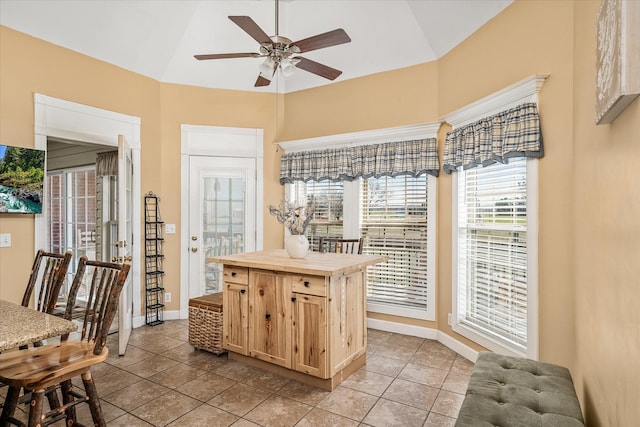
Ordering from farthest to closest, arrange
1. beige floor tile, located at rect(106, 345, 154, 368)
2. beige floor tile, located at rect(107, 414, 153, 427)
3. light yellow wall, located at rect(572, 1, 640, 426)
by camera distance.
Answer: beige floor tile, located at rect(106, 345, 154, 368) → beige floor tile, located at rect(107, 414, 153, 427) → light yellow wall, located at rect(572, 1, 640, 426)

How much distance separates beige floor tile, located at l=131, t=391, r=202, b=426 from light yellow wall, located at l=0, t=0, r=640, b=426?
183cm

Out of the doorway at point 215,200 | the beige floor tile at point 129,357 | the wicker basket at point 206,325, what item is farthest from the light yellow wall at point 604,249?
the doorway at point 215,200

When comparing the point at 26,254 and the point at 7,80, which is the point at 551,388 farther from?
the point at 7,80

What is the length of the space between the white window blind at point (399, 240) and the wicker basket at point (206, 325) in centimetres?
184

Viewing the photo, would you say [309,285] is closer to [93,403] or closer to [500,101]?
[93,403]

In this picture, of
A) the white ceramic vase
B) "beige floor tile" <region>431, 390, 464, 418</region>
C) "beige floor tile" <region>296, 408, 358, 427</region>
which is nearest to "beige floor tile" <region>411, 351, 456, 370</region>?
"beige floor tile" <region>431, 390, 464, 418</region>

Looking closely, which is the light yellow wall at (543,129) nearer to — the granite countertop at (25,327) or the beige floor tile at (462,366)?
the beige floor tile at (462,366)

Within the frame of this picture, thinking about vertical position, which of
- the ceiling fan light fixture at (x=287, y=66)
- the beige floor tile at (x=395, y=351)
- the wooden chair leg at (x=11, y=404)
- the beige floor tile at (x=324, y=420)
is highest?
the ceiling fan light fixture at (x=287, y=66)

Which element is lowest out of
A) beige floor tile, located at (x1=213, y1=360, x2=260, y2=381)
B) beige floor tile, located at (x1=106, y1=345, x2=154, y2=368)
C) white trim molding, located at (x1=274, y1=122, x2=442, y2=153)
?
beige floor tile, located at (x1=213, y1=360, x2=260, y2=381)

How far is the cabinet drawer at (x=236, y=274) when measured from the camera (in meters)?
3.19

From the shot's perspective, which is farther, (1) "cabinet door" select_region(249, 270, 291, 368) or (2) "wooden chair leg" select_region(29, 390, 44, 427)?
(1) "cabinet door" select_region(249, 270, 291, 368)

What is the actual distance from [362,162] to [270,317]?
219 centimetres

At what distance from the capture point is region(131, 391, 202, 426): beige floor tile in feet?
7.89

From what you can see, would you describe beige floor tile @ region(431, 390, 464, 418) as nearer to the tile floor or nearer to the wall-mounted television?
the tile floor
